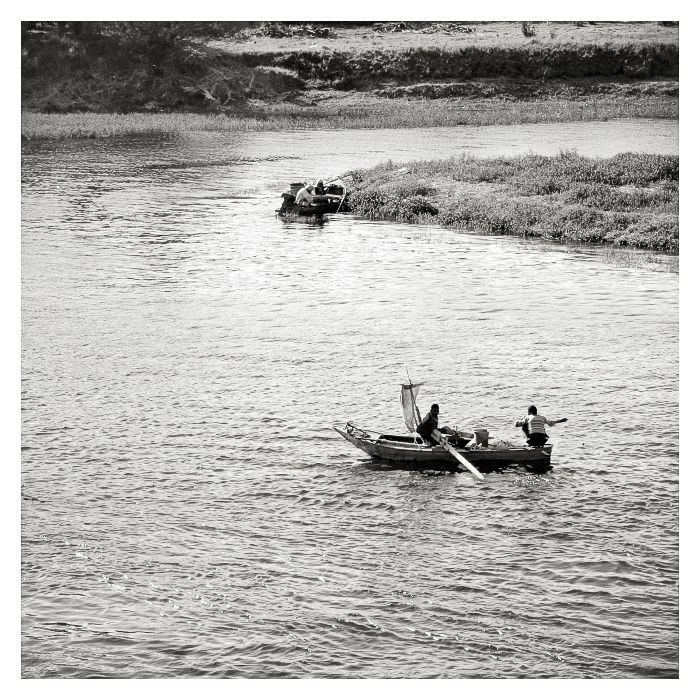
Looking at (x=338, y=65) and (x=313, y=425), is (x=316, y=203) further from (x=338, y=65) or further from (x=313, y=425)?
(x=313, y=425)

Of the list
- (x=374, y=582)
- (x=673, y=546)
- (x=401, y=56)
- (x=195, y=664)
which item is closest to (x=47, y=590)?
(x=195, y=664)

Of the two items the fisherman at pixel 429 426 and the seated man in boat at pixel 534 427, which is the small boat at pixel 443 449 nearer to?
the fisherman at pixel 429 426

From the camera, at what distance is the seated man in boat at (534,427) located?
15508 mm

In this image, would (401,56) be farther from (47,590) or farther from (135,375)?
(47,590)

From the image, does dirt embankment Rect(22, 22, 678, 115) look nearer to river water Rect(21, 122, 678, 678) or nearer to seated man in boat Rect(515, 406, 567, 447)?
river water Rect(21, 122, 678, 678)

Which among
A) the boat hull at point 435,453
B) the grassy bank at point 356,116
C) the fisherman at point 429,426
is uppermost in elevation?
the grassy bank at point 356,116

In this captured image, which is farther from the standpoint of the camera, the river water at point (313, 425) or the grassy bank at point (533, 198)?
the grassy bank at point (533, 198)

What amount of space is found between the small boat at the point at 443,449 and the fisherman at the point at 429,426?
2.9 inches

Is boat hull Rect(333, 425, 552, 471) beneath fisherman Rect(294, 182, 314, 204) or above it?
beneath

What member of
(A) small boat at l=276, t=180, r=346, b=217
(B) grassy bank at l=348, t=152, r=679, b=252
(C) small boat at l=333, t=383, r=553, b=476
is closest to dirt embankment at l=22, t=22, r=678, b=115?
(B) grassy bank at l=348, t=152, r=679, b=252

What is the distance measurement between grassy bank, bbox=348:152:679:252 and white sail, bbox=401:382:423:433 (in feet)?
18.2

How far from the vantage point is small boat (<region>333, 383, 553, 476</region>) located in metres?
15.5

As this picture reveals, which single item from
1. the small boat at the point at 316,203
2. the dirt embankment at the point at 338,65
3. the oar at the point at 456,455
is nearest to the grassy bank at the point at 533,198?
the small boat at the point at 316,203

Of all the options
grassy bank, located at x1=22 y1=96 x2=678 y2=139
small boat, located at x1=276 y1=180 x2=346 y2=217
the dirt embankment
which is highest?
the dirt embankment
